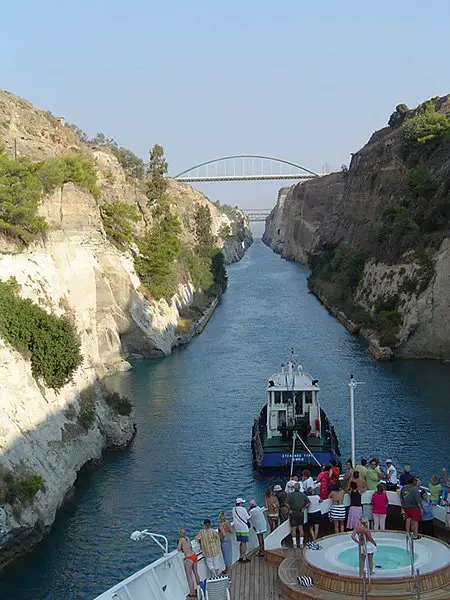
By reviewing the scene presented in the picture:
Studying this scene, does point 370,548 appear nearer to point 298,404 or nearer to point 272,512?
point 272,512

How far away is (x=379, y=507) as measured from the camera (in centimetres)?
1838

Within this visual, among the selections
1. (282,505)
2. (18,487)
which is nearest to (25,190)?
(18,487)

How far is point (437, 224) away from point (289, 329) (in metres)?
17.1

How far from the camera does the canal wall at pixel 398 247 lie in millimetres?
57375

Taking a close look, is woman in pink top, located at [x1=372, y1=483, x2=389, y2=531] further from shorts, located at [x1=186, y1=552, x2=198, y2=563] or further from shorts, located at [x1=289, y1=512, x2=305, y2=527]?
shorts, located at [x1=186, y1=552, x2=198, y2=563]

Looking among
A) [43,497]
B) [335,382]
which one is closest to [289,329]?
[335,382]

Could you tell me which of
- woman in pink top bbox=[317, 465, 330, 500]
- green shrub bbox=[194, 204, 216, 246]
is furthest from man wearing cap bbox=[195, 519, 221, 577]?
green shrub bbox=[194, 204, 216, 246]

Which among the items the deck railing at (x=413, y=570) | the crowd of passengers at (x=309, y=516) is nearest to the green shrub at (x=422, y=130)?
the crowd of passengers at (x=309, y=516)

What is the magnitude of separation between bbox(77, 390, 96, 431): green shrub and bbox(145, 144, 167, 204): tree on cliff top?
5311 cm

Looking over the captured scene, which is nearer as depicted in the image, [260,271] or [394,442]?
[394,442]

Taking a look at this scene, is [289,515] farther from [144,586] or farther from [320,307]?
[320,307]

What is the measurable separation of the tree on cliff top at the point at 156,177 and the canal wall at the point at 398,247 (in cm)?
2163

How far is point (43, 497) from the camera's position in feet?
90.0

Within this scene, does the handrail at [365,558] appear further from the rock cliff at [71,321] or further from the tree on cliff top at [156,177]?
the tree on cliff top at [156,177]
